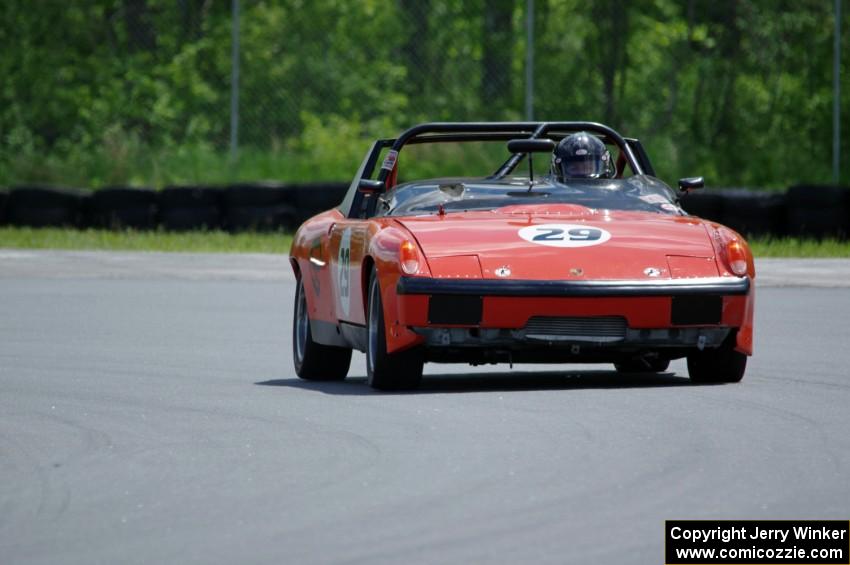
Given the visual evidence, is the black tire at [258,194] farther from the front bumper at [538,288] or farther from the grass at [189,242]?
the front bumper at [538,288]

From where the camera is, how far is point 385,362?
9.30 metres

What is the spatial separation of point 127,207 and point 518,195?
15.7 meters

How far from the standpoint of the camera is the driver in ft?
35.6

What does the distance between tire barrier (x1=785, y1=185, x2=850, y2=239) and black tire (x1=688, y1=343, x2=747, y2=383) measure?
43.4 ft

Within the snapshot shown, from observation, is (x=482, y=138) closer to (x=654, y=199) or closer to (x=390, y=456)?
(x=654, y=199)

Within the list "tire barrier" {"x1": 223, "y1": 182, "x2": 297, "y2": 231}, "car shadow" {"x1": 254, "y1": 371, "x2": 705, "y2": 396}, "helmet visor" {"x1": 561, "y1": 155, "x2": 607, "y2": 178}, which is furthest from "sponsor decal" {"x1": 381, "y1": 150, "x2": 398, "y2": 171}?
"tire barrier" {"x1": 223, "y1": 182, "x2": 297, "y2": 231}

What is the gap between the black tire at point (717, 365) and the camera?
9531 mm

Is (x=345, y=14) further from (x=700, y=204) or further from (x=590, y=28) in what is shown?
(x=700, y=204)

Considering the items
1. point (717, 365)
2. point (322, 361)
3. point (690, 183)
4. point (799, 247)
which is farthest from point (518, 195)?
point (799, 247)

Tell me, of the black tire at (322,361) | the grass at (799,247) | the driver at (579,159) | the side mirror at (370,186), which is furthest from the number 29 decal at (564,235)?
the grass at (799,247)

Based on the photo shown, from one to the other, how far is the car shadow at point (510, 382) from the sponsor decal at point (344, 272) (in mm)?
394

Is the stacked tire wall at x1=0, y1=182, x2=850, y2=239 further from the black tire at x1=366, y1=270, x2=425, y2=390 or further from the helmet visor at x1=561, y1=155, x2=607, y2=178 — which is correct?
the black tire at x1=366, y1=270, x2=425, y2=390

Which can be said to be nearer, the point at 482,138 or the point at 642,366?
the point at 642,366

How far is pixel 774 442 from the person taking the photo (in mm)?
7332
